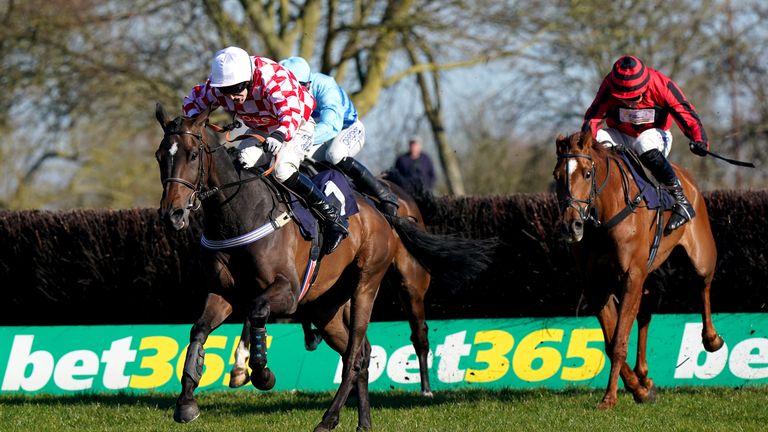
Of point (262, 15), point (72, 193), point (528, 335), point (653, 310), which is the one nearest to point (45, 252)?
point (528, 335)

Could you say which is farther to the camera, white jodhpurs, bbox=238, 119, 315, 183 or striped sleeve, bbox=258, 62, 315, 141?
white jodhpurs, bbox=238, 119, 315, 183

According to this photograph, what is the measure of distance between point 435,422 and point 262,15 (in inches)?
406

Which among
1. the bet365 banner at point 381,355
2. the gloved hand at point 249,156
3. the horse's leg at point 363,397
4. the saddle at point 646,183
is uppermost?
the gloved hand at point 249,156

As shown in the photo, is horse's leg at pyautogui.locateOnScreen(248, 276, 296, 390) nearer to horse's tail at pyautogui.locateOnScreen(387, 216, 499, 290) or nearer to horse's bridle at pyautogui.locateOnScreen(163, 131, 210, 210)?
horse's bridle at pyautogui.locateOnScreen(163, 131, 210, 210)

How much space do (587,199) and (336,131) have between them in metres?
1.76

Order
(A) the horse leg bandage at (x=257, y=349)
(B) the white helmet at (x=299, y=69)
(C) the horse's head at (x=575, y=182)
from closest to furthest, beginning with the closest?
(A) the horse leg bandage at (x=257, y=349)
(C) the horse's head at (x=575, y=182)
(B) the white helmet at (x=299, y=69)

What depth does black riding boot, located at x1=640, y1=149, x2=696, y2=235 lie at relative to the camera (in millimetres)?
7652

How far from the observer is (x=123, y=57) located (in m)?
16.2

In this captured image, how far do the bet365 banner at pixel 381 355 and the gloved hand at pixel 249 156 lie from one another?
293cm

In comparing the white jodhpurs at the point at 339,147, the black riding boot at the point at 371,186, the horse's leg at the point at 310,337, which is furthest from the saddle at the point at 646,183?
the horse's leg at the point at 310,337

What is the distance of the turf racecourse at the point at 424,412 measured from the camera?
6.28 m

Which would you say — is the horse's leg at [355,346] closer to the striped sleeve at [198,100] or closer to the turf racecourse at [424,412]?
the turf racecourse at [424,412]

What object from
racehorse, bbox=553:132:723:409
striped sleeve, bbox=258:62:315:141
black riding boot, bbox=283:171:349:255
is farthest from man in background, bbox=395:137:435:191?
striped sleeve, bbox=258:62:315:141

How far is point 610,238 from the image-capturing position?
23.4 ft
